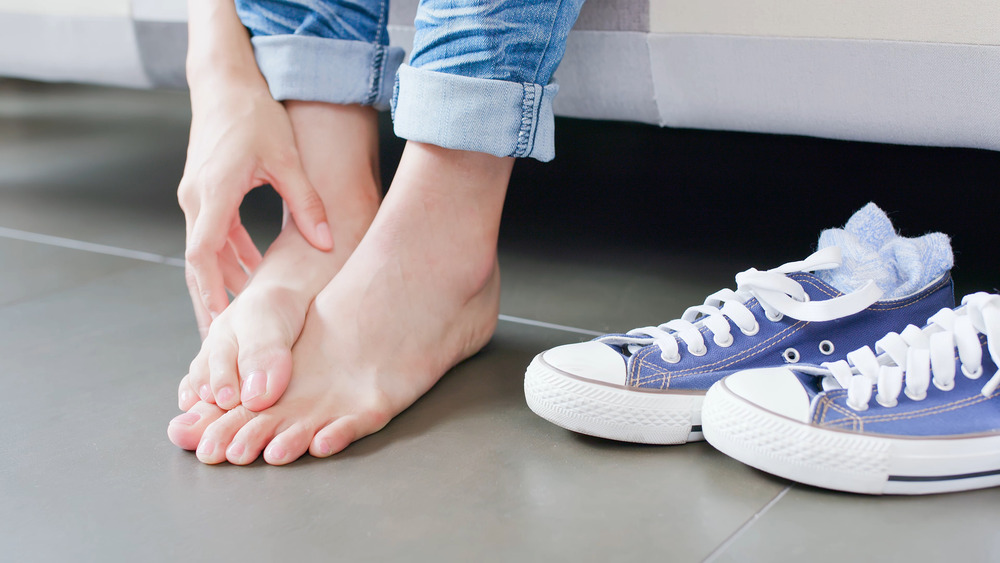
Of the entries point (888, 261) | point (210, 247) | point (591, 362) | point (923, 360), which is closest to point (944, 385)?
point (923, 360)

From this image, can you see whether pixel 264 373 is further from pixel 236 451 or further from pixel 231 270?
pixel 231 270

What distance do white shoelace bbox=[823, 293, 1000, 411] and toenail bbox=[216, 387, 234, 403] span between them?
441 millimetres

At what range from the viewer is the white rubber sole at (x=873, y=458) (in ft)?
1.80

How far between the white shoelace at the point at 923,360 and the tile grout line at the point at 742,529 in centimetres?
8

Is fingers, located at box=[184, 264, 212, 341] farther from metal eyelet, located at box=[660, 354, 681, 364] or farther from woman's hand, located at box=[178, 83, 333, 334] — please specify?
metal eyelet, located at box=[660, 354, 681, 364]

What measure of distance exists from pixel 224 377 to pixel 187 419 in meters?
0.04

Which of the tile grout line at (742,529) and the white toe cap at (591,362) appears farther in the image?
the white toe cap at (591,362)

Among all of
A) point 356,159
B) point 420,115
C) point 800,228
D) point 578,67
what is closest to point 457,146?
point 420,115

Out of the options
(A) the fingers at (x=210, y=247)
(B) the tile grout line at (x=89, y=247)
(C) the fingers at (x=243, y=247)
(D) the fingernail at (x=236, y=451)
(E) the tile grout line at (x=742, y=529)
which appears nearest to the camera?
(E) the tile grout line at (x=742, y=529)

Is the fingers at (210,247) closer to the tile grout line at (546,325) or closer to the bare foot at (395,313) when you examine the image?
the bare foot at (395,313)

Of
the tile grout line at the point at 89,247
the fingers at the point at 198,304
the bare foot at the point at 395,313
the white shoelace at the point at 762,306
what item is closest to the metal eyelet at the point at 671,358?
the white shoelace at the point at 762,306

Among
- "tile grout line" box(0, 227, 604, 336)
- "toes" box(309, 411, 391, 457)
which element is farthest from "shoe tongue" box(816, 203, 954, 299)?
"tile grout line" box(0, 227, 604, 336)

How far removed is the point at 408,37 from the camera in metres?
1.01

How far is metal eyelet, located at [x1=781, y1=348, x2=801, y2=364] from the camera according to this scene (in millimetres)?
650
